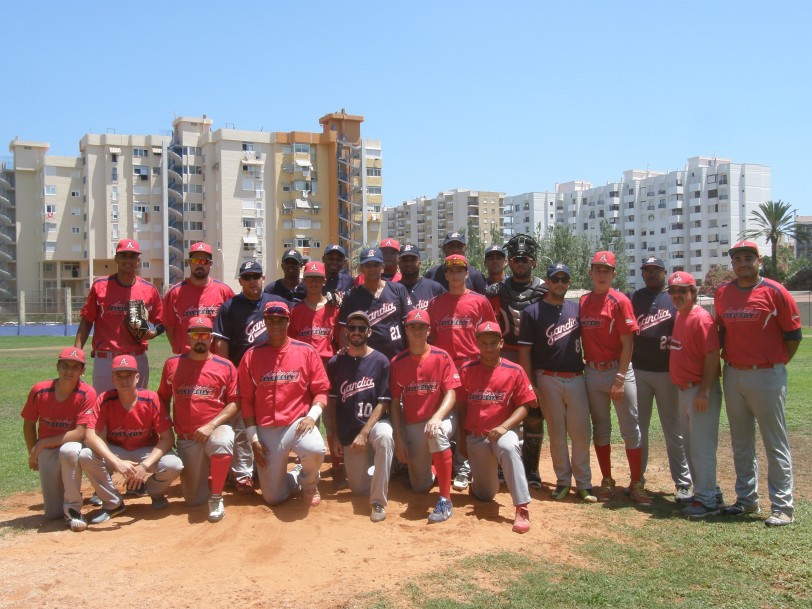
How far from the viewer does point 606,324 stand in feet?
23.3

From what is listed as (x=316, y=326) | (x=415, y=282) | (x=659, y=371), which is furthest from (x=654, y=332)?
(x=316, y=326)

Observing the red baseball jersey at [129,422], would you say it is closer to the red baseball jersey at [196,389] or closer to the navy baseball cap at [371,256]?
the red baseball jersey at [196,389]

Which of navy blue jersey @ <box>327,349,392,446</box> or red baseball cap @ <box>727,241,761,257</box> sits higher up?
red baseball cap @ <box>727,241,761,257</box>

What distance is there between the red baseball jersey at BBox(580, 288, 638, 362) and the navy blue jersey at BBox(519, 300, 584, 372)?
11 centimetres

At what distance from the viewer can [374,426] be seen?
6738 mm

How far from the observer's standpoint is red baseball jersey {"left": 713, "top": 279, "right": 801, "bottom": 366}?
20.8 ft

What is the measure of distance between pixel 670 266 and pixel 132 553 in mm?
98964

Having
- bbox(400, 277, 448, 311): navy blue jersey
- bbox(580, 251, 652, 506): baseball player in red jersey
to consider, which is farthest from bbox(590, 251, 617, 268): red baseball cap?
bbox(400, 277, 448, 311): navy blue jersey

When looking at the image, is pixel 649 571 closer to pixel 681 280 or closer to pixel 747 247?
pixel 681 280

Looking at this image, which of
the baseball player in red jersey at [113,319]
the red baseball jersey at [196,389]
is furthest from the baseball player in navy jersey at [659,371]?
the baseball player in red jersey at [113,319]

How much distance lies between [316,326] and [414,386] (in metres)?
1.30

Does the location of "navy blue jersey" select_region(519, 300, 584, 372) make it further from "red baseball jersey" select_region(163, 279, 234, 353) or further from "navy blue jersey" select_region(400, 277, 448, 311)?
"red baseball jersey" select_region(163, 279, 234, 353)

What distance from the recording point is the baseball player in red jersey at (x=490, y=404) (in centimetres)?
670

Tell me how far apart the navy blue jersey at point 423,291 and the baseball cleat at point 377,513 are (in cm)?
214
